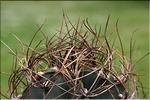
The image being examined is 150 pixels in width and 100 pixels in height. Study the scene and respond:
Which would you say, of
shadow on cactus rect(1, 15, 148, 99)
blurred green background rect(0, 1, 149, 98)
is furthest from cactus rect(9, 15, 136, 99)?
blurred green background rect(0, 1, 149, 98)

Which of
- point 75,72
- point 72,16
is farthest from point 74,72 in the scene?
point 72,16

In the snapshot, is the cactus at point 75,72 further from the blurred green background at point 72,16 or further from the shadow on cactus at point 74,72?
the blurred green background at point 72,16

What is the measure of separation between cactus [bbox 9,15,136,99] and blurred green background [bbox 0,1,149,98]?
604 centimetres

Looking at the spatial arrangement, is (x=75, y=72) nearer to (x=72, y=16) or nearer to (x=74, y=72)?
(x=74, y=72)

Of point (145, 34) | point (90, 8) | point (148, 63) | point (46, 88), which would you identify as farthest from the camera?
point (90, 8)

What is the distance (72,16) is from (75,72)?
979cm

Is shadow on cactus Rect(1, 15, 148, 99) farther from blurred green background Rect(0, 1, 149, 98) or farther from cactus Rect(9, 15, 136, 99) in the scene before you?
blurred green background Rect(0, 1, 149, 98)

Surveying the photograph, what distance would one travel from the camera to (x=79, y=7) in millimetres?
13438

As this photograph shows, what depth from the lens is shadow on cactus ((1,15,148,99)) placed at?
89.4 inches

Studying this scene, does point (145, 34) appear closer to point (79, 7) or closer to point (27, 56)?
point (79, 7)

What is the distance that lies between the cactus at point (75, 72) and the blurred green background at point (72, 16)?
604 cm

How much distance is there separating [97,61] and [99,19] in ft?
31.3

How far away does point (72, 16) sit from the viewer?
12.1 m

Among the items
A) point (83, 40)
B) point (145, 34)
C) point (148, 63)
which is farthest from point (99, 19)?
point (83, 40)
